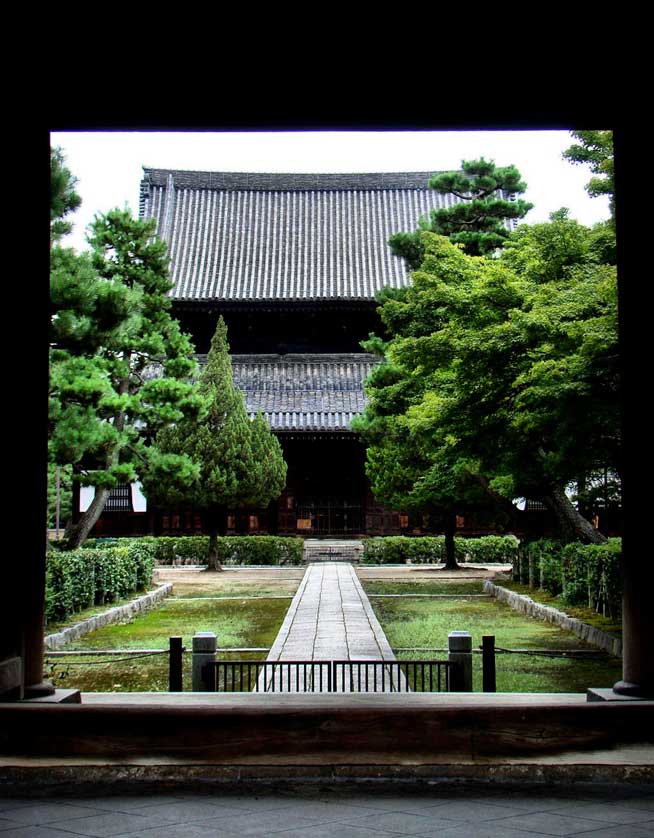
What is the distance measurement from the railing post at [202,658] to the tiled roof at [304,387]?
61.2 feet

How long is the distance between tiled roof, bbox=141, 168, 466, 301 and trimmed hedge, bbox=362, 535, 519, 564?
26.0ft

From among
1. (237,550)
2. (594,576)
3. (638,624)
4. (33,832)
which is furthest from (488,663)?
(237,550)

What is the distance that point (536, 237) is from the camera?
11.2 metres

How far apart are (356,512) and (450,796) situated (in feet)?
78.1

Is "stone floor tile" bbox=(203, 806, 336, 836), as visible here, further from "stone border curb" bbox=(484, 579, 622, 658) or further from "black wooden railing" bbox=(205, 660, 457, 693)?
"stone border curb" bbox=(484, 579, 622, 658)

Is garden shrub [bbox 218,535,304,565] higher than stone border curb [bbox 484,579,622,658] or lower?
higher

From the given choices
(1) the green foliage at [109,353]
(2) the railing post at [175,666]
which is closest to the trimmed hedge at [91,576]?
(1) the green foliage at [109,353]

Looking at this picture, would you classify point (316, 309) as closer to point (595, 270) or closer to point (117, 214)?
point (117, 214)

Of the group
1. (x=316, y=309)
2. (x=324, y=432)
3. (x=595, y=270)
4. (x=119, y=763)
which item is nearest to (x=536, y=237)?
(x=595, y=270)

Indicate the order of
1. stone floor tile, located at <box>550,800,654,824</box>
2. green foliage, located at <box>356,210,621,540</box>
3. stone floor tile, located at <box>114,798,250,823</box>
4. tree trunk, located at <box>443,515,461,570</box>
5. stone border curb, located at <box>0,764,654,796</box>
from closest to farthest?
stone floor tile, located at <box>550,800,654,824</box> < stone floor tile, located at <box>114,798,250,823</box> < stone border curb, located at <box>0,764,654,796</box> < green foliage, located at <box>356,210,621,540</box> < tree trunk, located at <box>443,515,461,570</box>

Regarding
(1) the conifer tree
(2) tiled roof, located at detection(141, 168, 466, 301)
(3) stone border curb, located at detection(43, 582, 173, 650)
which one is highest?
(2) tiled roof, located at detection(141, 168, 466, 301)

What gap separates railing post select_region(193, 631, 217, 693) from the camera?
330 inches

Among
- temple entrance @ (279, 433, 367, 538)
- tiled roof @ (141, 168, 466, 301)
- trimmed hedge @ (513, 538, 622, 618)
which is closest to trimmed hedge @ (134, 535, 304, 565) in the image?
temple entrance @ (279, 433, 367, 538)

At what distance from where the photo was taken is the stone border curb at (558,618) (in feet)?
36.3
